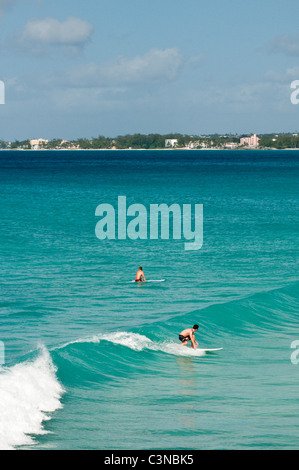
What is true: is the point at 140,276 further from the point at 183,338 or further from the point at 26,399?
the point at 26,399

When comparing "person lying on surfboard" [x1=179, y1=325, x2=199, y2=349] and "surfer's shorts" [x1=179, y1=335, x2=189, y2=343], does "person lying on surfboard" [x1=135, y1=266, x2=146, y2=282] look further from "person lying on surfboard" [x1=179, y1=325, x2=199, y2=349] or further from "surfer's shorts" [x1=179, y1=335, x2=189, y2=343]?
"person lying on surfboard" [x1=179, y1=325, x2=199, y2=349]

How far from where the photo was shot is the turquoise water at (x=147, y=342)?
1609 centimetres

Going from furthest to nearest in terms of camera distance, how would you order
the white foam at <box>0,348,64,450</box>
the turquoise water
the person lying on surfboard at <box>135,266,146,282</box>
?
the person lying on surfboard at <box>135,266,146,282</box>
the turquoise water
the white foam at <box>0,348,64,450</box>

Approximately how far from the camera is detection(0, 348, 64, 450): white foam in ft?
51.0

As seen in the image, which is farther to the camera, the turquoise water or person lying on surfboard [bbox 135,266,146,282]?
person lying on surfboard [bbox 135,266,146,282]

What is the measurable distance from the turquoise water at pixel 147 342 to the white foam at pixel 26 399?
0.16ft

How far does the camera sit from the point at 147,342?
24.6 m

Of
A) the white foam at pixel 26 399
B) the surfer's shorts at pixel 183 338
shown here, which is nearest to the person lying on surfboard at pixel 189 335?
the surfer's shorts at pixel 183 338

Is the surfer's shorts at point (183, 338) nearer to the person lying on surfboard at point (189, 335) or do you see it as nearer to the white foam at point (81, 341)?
the person lying on surfboard at point (189, 335)

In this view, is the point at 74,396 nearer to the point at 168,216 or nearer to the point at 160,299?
the point at 160,299

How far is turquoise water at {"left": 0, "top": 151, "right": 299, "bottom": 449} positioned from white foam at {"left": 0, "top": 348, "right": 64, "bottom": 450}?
5 cm

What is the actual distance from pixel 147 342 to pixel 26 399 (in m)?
7.72

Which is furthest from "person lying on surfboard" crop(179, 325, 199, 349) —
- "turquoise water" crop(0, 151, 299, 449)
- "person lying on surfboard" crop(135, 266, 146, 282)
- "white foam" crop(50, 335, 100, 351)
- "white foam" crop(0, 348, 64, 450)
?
"person lying on surfboard" crop(135, 266, 146, 282)
